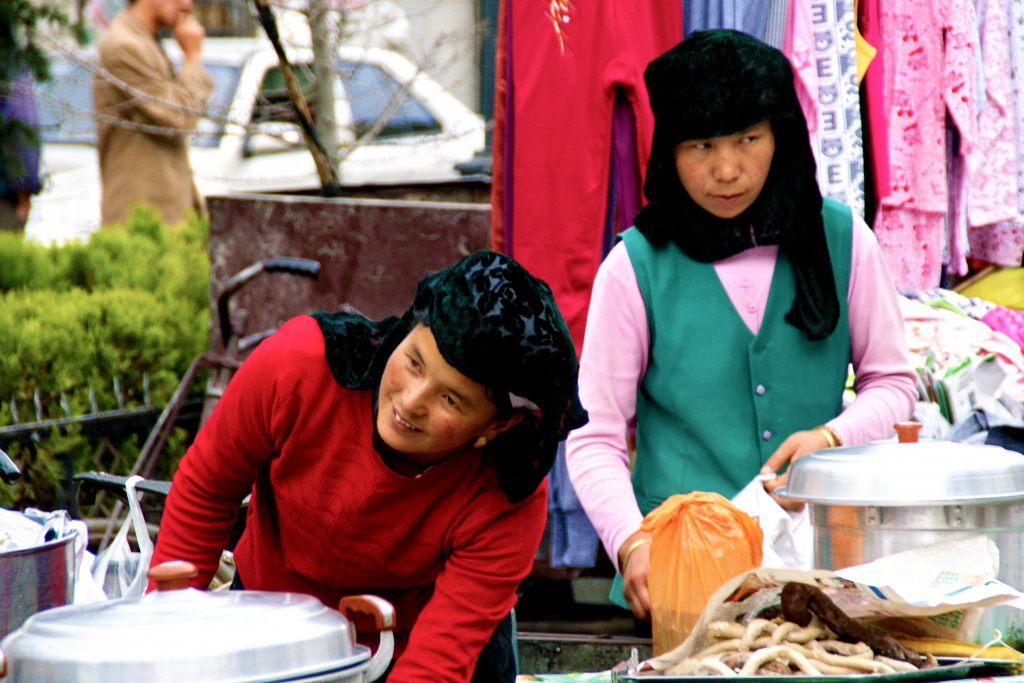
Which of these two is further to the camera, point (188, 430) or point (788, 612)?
point (188, 430)

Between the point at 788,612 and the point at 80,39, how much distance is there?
5.60 m

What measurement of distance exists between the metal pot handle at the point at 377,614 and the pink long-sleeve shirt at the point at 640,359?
102 centimetres

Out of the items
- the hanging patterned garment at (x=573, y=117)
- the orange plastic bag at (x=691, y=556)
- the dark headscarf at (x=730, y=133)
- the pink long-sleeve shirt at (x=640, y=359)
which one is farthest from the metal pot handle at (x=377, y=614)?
the hanging patterned garment at (x=573, y=117)

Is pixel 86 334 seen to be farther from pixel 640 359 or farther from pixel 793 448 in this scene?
pixel 793 448

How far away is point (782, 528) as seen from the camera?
2.65 meters

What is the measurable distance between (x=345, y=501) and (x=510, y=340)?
0.44 m

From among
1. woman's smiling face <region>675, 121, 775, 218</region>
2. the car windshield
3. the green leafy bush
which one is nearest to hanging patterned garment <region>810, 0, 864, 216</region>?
woman's smiling face <region>675, 121, 775, 218</region>

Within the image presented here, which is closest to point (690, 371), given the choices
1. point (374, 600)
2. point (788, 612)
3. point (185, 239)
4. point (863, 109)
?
point (788, 612)

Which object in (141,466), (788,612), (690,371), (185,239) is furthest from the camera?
(185,239)

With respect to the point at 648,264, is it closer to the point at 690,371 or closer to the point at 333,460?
the point at 690,371

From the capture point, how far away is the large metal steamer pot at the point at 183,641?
55.6 inches

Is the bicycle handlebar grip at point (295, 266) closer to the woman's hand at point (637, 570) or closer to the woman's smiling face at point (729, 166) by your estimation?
the woman's smiling face at point (729, 166)

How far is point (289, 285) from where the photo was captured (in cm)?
472

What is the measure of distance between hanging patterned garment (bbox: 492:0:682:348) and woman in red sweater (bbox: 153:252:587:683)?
1.74 m
